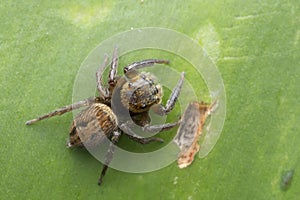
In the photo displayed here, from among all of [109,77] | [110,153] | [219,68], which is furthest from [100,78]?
[219,68]

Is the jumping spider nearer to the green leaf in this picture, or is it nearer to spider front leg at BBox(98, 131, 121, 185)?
spider front leg at BBox(98, 131, 121, 185)

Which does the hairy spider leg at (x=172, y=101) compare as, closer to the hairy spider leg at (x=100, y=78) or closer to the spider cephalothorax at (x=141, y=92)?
the spider cephalothorax at (x=141, y=92)

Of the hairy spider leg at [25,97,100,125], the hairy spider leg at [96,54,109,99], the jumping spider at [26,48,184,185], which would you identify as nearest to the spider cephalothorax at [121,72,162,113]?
the jumping spider at [26,48,184,185]

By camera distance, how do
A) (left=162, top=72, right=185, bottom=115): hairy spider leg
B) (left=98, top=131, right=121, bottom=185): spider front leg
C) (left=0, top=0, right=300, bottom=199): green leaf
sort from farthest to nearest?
(left=162, top=72, right=185, bottom=115): hairy spider leg → (left=98, top=131, right=121, bottom=185): spider front leg → (left=0, top=0, right=300, bottom=199): green leaf

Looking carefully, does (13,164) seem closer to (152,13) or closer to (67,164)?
(67,164)

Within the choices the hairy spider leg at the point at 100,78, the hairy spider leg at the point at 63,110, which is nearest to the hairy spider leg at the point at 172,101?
the hairy spider leg at the point at 100,78

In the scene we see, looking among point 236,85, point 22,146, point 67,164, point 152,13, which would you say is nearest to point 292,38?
point 236,85
